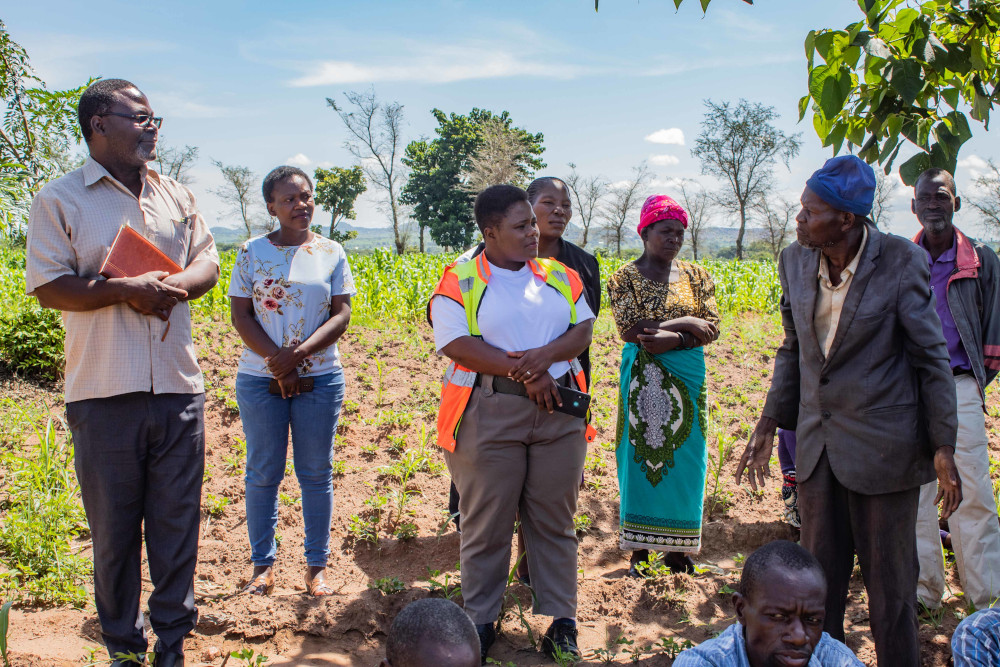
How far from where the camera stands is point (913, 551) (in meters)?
2.68

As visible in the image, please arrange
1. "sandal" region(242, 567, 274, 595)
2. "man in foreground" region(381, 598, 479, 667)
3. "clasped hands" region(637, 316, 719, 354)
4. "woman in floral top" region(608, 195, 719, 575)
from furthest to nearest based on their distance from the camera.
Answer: "woman in floral top" region(608, 195, 719, 575), "clasped hands" region(637, 316, 719, 354), "sandal" region(242, 567, 274, 595), "man in foreground" region(381, 598, 479, 667)

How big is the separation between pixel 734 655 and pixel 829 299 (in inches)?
53.0

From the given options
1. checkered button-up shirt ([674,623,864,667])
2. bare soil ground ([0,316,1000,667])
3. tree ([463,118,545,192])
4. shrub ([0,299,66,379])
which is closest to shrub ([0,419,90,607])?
bare soil ground ([0,316,1000,667])

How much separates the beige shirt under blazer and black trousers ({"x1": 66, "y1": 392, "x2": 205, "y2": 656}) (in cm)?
251

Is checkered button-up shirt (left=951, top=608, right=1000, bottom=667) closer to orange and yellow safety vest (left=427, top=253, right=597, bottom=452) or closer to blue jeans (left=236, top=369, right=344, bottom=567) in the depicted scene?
orange and yellow safety vest (left=427, top=253, right=597, bottom=452)

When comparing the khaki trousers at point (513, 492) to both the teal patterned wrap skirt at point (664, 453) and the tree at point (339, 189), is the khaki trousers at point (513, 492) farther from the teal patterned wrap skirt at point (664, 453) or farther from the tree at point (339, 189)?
the tree at point (339, 189)

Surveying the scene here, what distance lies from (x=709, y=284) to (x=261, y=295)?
2461 mm

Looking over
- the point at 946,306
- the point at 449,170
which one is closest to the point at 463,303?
the point at 946,306

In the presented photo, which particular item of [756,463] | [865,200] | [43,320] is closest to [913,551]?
[756,463]

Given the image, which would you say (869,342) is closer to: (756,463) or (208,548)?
(756,463)

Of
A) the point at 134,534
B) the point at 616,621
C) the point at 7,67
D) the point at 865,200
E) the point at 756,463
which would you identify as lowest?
the point at 616,621

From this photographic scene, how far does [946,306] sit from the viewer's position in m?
3.81

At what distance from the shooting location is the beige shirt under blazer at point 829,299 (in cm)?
270

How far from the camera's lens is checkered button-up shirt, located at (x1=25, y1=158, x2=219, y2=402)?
2788mm
